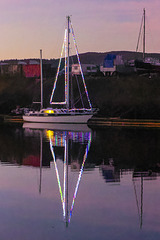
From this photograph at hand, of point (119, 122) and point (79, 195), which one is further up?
point (79, 195)

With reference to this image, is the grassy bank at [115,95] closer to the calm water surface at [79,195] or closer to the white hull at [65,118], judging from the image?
the white hull at [65,118]

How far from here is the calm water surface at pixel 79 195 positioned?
12.5 metres

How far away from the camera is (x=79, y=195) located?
55.0 ft

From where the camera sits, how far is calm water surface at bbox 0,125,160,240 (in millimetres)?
12492

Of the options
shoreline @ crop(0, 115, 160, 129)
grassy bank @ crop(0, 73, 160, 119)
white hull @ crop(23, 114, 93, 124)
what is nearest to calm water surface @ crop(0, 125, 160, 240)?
shoreline @ crop(0, 115, 160, 129)

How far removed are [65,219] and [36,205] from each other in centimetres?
187

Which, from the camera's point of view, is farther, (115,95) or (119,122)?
(115,95)

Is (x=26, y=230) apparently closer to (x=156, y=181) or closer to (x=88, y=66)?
(x=156, y=181)

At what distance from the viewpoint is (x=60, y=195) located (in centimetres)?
1658

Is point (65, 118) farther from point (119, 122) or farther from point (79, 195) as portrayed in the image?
point (79, 195)

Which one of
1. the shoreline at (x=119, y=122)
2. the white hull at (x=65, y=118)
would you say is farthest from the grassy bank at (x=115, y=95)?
the white hull at (x=65, y=118)

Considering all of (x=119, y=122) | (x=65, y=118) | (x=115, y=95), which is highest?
(x=115, y=95)

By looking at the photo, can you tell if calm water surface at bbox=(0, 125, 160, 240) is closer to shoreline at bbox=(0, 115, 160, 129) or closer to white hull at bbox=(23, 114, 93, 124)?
shoreline at bbox=(0, 115, 160, 129)

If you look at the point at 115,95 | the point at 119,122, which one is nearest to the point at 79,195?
the point at 119,122
